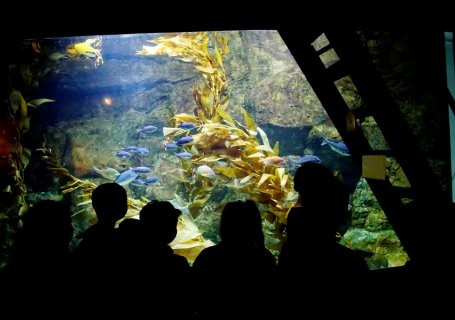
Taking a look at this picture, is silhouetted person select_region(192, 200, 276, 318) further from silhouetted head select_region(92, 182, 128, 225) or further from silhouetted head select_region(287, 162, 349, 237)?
silhouetted head select_region(92, 182, 128, 225)

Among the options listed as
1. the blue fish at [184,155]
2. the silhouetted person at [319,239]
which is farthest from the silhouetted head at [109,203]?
the blue fish at [184,155]

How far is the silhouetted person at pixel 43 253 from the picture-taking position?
4.91 ft

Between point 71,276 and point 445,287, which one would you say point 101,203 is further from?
point 445,287

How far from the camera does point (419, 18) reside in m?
2.06

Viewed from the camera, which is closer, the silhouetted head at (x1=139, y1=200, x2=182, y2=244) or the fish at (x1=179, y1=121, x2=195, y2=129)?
the silhouetted head at (x1=139, y1=200, x2=182, y2=244)

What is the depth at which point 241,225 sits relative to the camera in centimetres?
168

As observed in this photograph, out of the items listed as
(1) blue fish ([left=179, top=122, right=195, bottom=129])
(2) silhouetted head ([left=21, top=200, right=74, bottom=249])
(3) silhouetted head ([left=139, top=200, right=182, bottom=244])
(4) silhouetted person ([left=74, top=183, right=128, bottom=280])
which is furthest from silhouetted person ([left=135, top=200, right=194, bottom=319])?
(1) blue fish ([left=179, top=122, right=195, bottom=129])

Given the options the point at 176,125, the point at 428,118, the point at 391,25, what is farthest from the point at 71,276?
the point at 428,118

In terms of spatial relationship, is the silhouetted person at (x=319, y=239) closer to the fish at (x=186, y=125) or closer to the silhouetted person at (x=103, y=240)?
the silhouetted person at (x=103, y=240)

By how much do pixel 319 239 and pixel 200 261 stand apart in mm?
757

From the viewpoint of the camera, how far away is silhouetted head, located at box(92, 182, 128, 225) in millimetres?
2061

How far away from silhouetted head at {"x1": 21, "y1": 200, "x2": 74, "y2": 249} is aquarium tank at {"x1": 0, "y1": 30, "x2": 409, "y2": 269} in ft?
7.98

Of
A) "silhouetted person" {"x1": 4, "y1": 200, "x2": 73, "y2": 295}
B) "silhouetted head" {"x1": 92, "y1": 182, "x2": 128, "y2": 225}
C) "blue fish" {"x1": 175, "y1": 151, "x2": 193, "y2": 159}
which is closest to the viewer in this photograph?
"silhouetted person" {"x1": 4, "y1": 200, "x2": 73, "y2": 295}

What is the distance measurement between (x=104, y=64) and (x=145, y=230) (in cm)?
1063
